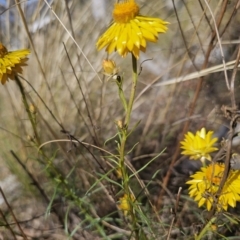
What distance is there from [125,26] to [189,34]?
1073 millimetres

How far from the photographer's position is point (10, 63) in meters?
1.02

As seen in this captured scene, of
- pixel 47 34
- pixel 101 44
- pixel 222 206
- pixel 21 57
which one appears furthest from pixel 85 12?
pixel 222 206

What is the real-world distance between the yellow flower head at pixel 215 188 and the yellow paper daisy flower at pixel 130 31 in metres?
0.26

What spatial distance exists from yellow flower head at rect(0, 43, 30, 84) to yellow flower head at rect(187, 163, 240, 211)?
1.43ft

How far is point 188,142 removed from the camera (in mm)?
1102

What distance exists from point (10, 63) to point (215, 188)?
49 cm

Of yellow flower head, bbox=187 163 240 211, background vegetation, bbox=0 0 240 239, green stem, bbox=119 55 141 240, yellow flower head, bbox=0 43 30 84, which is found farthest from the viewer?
background vegetation, bbox=0 0 240 239

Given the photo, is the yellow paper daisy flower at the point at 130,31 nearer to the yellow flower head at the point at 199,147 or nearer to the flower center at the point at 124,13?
the flower center at the point at 124,13

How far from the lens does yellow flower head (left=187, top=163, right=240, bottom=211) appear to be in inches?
35.4

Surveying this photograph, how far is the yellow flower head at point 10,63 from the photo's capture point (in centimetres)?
100

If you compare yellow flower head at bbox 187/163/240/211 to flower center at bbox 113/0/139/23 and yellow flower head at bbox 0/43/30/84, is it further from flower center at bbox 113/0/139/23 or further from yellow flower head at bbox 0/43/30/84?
yellow flower head at bbox 0/43/30/84

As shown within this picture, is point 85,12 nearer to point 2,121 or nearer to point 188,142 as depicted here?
point 2,121

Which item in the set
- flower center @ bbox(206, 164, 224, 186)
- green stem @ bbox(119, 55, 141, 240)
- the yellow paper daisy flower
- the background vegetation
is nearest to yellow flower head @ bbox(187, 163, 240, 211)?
flower center @ bbox(206, 164, 224, 186)

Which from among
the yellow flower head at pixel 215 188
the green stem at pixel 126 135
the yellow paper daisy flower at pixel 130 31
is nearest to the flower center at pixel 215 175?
the yellow flower head at pixel 215 188
